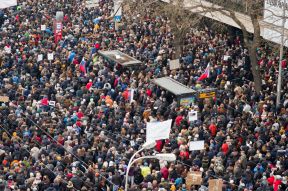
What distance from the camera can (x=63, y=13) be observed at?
56.5m

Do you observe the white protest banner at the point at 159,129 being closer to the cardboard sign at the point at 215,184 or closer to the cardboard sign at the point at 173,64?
the cardboard sign at the point at 215,184

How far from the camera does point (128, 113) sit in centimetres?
3759

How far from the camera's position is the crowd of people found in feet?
106

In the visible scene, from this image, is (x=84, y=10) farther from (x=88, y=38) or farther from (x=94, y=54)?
(x=94, y=54)

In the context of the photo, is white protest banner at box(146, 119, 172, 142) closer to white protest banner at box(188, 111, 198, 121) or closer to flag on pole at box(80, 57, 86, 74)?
white protest banner at box(188, 111, 198, 121)

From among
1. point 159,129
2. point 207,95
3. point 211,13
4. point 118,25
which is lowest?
point 118,25

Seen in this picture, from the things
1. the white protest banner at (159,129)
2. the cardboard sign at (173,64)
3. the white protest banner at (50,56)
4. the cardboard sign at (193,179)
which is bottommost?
the cardboard sign at (193,179)

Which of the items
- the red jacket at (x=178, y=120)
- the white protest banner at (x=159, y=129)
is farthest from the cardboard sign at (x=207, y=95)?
the white protest banner at (x=159, y=129)

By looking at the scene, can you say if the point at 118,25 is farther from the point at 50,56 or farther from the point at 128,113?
the point at 128,113

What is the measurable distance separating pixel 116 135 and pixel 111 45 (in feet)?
43.8

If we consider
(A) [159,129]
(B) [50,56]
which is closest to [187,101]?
(A) [159,129]

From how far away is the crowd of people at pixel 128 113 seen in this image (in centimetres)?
3219

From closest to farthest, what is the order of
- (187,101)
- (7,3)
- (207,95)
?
(207,95)
(187,101)
(7,3)

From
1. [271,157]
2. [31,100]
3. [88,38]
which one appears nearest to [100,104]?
[31,100]
